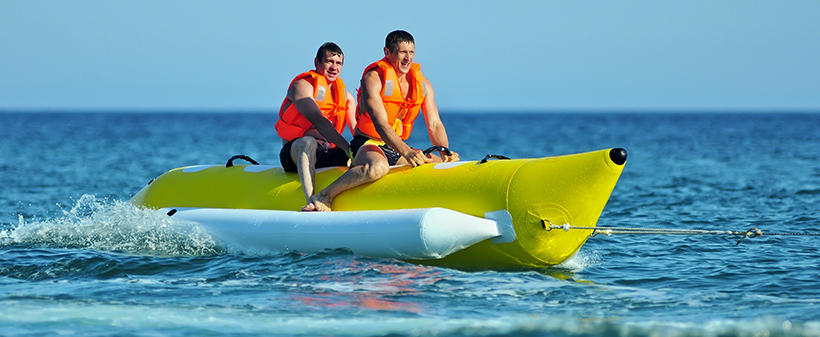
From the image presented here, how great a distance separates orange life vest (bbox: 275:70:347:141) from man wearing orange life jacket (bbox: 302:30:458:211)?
0.36m

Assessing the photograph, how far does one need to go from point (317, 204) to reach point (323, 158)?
0.50m

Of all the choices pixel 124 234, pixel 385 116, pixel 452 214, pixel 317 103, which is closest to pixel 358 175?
pixel 385 116

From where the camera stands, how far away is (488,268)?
16.3 feet

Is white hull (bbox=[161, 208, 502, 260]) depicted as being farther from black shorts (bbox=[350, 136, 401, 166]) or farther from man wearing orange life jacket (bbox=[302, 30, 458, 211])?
black shorts (bbox=[350, 136, 401, 166])

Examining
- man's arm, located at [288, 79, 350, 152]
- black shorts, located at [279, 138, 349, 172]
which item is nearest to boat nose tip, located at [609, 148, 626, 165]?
man's arm, located at [288, 79, 350, 152]

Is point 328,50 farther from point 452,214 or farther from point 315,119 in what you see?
point 452,214

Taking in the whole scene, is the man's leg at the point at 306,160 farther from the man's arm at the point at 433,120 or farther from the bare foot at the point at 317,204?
the man's arm at the point at 433,120

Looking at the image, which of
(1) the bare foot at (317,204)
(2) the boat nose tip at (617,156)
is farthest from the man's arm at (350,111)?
(2) the boat nose tip at (617,156)

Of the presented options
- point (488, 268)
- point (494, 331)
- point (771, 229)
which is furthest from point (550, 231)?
point (771, 229)

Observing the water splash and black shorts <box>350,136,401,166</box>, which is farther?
the water splash

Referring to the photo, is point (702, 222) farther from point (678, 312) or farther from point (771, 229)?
point (678, 312)

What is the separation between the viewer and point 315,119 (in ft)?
17.6

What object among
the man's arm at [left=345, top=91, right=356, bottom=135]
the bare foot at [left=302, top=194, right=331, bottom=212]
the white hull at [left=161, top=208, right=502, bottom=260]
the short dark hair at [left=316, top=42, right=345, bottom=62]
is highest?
the short dark hair at [left=316, top=42, right=345, bottom=62]

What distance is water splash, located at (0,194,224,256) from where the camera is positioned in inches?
218
